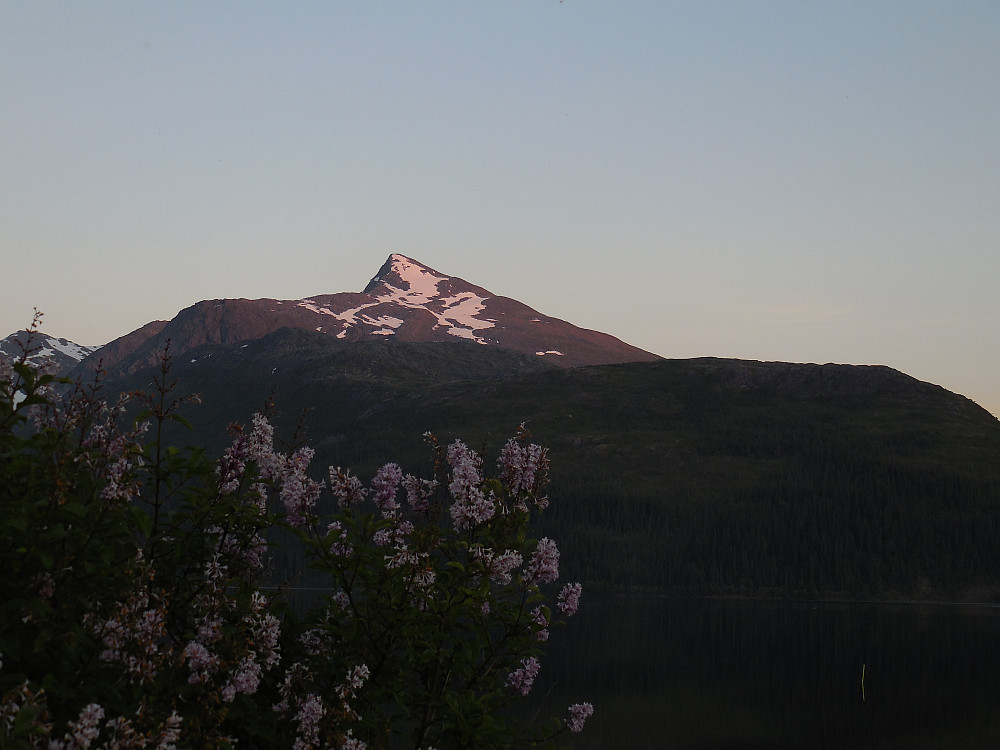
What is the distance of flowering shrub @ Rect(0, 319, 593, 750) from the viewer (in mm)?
9664

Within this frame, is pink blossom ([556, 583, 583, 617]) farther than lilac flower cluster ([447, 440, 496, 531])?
Yes

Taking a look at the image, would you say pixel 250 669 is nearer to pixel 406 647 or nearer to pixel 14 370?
pixel 406 647

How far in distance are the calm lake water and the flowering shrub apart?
100815mm

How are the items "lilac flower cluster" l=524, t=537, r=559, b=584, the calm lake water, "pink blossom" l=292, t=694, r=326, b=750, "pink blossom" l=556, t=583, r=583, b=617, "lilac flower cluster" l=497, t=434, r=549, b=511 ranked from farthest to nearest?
the calm lake water → "lilac flower cluster" l=497, t=434, r=549, b=511 → "pink blossom" l=556, t=583, r=583, b=617 → "lilac flower cluster" l=524, t=537, r=559, b=584 → "pink blossom" l=292, t=694, r=326, b=750

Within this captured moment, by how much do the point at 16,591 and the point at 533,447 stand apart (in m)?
6.51

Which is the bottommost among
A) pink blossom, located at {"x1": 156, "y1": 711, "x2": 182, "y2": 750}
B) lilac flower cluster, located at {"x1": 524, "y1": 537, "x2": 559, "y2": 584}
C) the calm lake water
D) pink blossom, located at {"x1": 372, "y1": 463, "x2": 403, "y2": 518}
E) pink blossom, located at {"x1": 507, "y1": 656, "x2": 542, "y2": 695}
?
the calm lake water

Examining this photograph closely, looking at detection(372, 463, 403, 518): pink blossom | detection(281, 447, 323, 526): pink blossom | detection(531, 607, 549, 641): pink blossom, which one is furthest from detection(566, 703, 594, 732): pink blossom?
detection(281, 447, 323, 526): pink blossom

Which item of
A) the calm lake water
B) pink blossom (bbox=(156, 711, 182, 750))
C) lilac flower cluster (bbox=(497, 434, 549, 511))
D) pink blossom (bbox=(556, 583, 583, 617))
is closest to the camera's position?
pink blossom (bbox=(156, 711, 182, 750))

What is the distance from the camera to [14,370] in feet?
36.6

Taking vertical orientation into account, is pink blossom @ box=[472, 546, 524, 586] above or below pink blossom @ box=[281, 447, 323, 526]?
below

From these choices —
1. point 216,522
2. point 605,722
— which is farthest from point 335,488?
point 605,722

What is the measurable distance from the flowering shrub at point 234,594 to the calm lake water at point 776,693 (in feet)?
331

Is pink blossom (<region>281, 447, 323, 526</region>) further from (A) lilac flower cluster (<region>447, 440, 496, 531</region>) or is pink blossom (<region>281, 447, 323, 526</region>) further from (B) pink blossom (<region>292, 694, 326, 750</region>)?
(B) pink blossom (<region>292, 694, 326, 750</region>)

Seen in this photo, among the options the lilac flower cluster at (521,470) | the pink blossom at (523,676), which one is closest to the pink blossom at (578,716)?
the pink blossom at (523,676)
